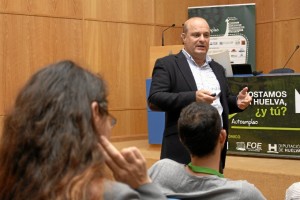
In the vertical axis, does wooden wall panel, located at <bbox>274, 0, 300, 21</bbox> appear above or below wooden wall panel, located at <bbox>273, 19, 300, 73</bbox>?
above

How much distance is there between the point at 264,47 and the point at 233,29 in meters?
0.79

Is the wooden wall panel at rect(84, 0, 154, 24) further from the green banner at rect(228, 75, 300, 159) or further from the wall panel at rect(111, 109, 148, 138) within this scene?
the green banner at rect(228, 75, 300, 159)

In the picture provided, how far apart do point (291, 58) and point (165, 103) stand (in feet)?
19.1

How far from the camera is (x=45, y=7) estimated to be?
23.6ft

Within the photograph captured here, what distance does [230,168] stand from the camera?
191 inches

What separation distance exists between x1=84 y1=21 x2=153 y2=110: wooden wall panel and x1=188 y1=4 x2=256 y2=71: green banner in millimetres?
1050

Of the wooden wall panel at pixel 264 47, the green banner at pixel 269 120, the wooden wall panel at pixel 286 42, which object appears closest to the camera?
the green banner at pixel 269 120

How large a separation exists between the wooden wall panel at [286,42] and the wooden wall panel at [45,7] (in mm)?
3361

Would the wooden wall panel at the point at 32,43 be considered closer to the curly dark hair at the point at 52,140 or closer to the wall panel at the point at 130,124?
the wall panel at the point at 130,124

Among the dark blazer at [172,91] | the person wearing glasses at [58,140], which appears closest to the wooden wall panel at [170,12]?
the dark blazer at [172,91]

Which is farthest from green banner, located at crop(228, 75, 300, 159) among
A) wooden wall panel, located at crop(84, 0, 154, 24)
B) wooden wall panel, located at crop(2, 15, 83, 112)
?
wooden wall panel, located at crop(84, 0, 154, 24)

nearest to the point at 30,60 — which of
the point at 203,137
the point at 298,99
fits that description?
the point at 298,99

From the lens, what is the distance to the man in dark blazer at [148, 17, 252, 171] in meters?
2.94

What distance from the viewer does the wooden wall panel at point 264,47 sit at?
8.62 meters
